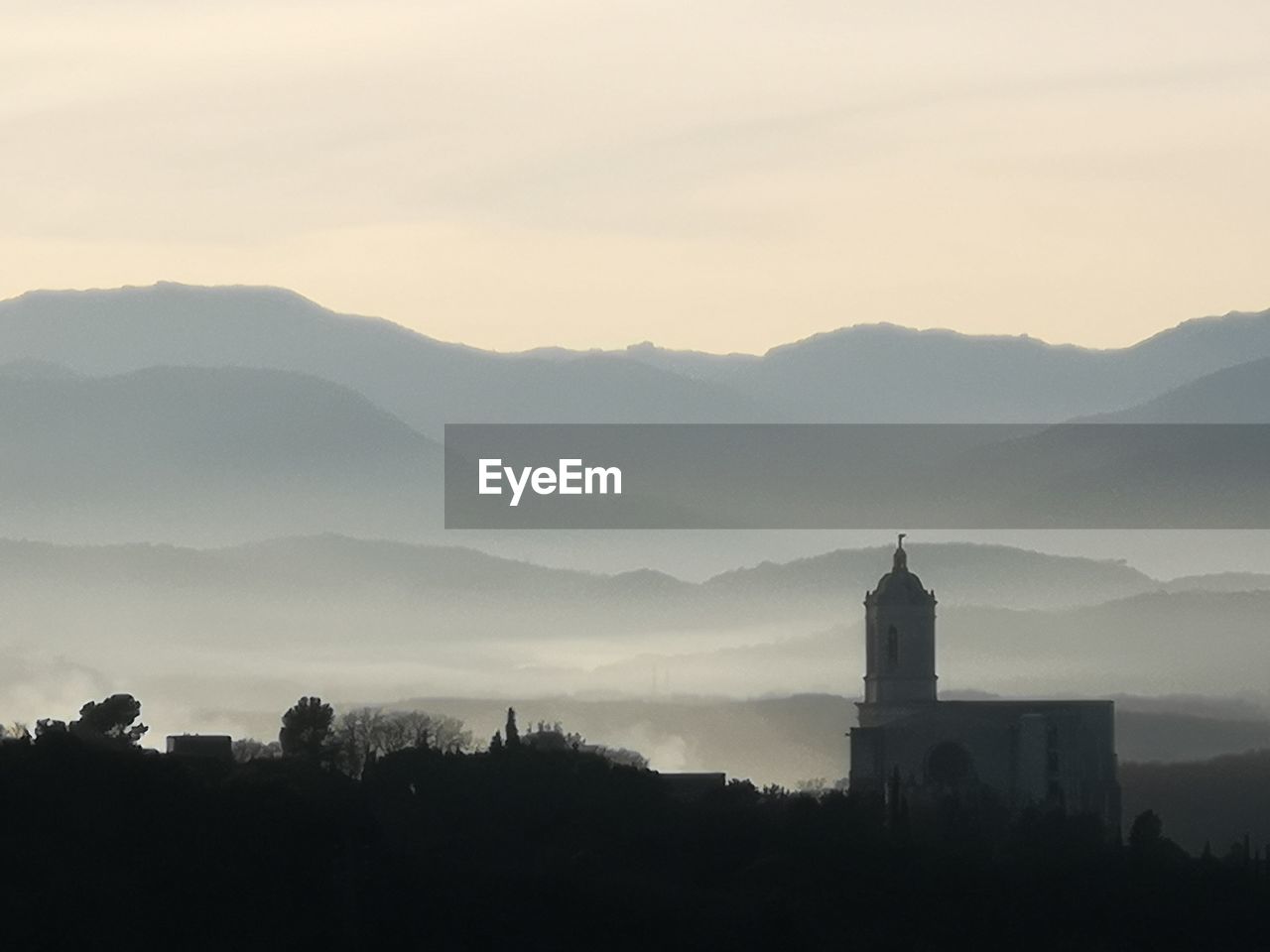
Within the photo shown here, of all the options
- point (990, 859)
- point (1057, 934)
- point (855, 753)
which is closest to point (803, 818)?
point (990, 859)

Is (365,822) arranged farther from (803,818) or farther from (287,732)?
(287,732)

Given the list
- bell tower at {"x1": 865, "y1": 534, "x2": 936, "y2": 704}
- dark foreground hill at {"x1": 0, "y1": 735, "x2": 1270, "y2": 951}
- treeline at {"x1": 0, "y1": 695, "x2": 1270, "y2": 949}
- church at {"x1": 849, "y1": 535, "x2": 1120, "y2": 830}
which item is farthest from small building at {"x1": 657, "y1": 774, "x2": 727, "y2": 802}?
bell tower at {"x1": 865, "y1": 534, "x2": 936, "y2": 704}

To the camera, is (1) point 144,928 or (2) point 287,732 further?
(2) point 287,732

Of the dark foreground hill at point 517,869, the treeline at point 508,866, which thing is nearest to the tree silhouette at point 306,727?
the treeline at point 508,866

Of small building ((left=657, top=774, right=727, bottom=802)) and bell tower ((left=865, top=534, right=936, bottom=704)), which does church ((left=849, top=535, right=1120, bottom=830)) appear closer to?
bell tower ((left=865, top=534, right=936, bottom=704))

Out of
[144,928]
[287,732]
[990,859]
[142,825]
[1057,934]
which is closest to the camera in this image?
[144,928]

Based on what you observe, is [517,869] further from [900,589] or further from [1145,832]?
[900,589]

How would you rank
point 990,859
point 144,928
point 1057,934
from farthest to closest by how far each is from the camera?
1. point 990,859
2. point 1057,934
3. point 144,928

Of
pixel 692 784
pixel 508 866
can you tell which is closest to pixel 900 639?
pixel 692 784
